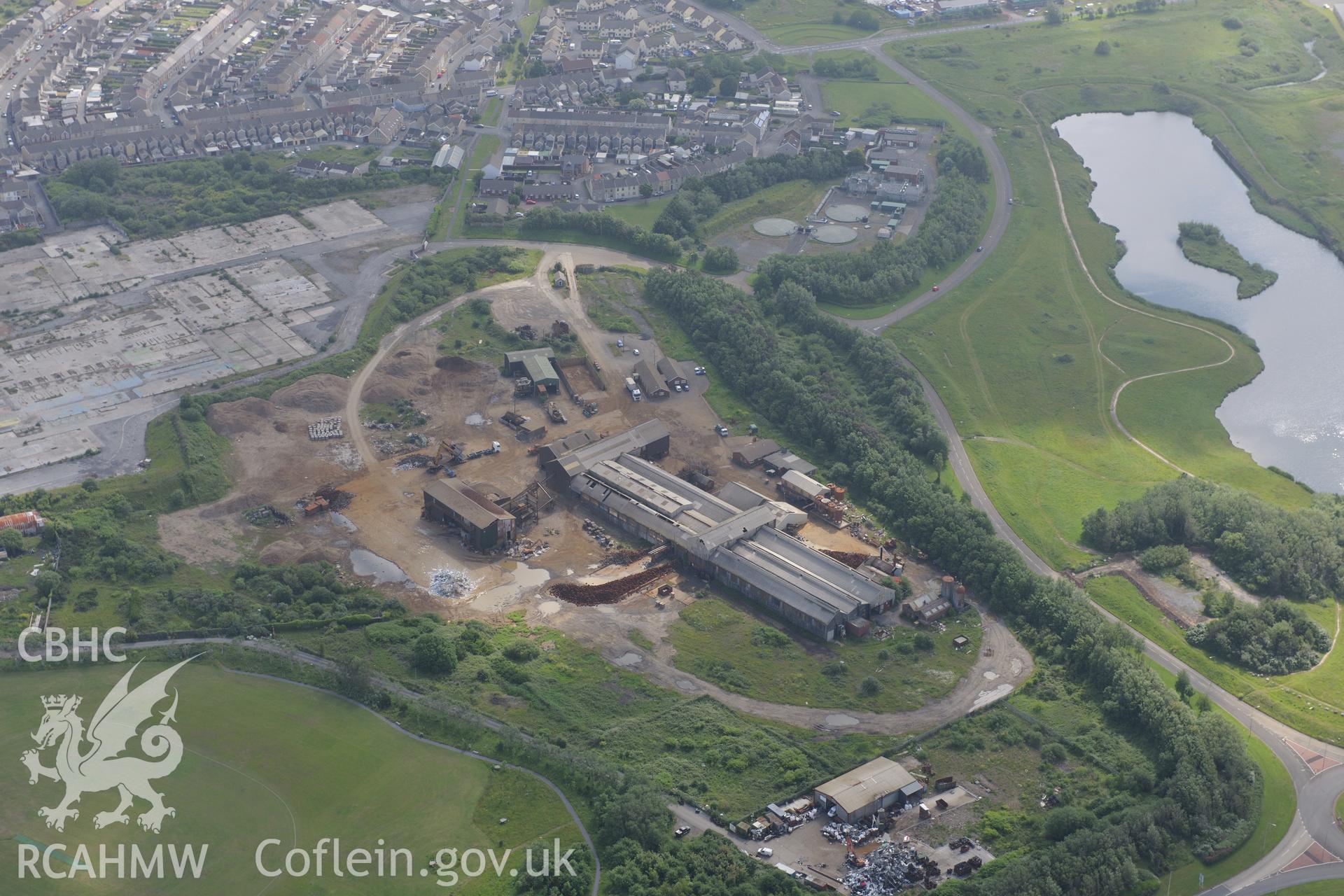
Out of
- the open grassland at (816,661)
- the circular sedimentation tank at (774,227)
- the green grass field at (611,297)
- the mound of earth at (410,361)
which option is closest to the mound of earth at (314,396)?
the mound of earth at (410,361)

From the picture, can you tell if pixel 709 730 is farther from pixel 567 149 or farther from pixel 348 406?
pixel 567 149

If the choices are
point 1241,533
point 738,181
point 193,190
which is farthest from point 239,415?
point 1241,533

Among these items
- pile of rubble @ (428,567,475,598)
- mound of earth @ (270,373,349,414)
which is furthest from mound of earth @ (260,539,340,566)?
mound of earth @ (270,373,349,414)

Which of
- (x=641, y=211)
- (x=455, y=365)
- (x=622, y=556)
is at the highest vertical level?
(x=641, y=211)

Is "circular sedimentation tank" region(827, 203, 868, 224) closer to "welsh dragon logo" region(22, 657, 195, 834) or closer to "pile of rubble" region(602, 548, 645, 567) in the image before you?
"pile of rubble" region(602, 548, 645, 567)

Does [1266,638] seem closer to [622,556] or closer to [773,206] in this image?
[622,556]
